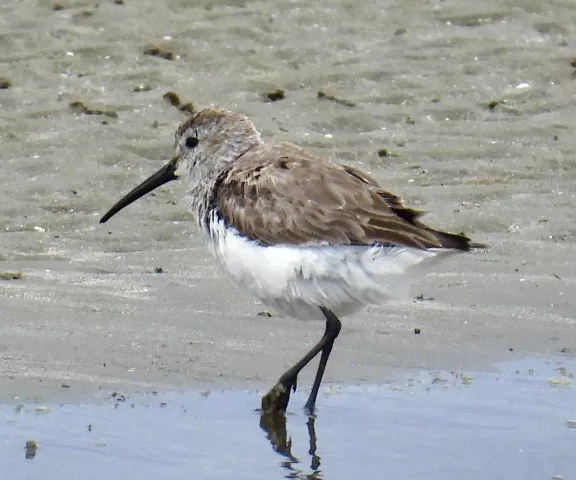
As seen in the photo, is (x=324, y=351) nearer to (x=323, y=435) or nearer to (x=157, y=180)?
(x=323, y=435)

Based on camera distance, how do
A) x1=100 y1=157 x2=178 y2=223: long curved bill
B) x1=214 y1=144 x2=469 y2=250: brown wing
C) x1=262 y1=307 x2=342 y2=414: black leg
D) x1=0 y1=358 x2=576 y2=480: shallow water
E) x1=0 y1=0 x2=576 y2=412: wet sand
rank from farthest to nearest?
x1=100 y1=157 x2=178 y2=223: long curved bill → x1=0 y1=0 x2=576 y2=412: wet sand → x1=262 y1=307 x2=342 y2=414: black leg → x1=214 y1=144 x2=469 y2=250: brown wing → x1=0 y1=358 x2=576 y2=480: shallow water

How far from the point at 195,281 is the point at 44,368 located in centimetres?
163

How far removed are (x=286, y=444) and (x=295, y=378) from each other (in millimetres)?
382

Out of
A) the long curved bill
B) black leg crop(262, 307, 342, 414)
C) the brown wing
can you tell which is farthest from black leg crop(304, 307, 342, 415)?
the long curved bill

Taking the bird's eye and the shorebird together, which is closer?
the shorebird

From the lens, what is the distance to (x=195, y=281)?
8234mm

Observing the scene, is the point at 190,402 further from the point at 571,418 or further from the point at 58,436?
the point at 571,418

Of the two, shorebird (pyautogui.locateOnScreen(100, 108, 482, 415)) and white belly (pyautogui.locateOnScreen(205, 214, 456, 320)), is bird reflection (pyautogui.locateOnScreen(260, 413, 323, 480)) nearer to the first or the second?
shorebird (pyautogui.locateOnScreen(100, 108, 482, 415))

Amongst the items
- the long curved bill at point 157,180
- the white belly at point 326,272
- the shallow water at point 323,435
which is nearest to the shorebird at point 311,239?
the white belly at point 326,272

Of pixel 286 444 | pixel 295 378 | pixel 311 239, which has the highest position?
pixel 311 239

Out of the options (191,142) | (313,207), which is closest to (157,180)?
(191,142)

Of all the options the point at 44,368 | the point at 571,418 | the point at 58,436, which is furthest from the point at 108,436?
the point at 571,418

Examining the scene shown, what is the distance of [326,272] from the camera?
6.33 meters

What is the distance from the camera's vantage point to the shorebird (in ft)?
20.7
